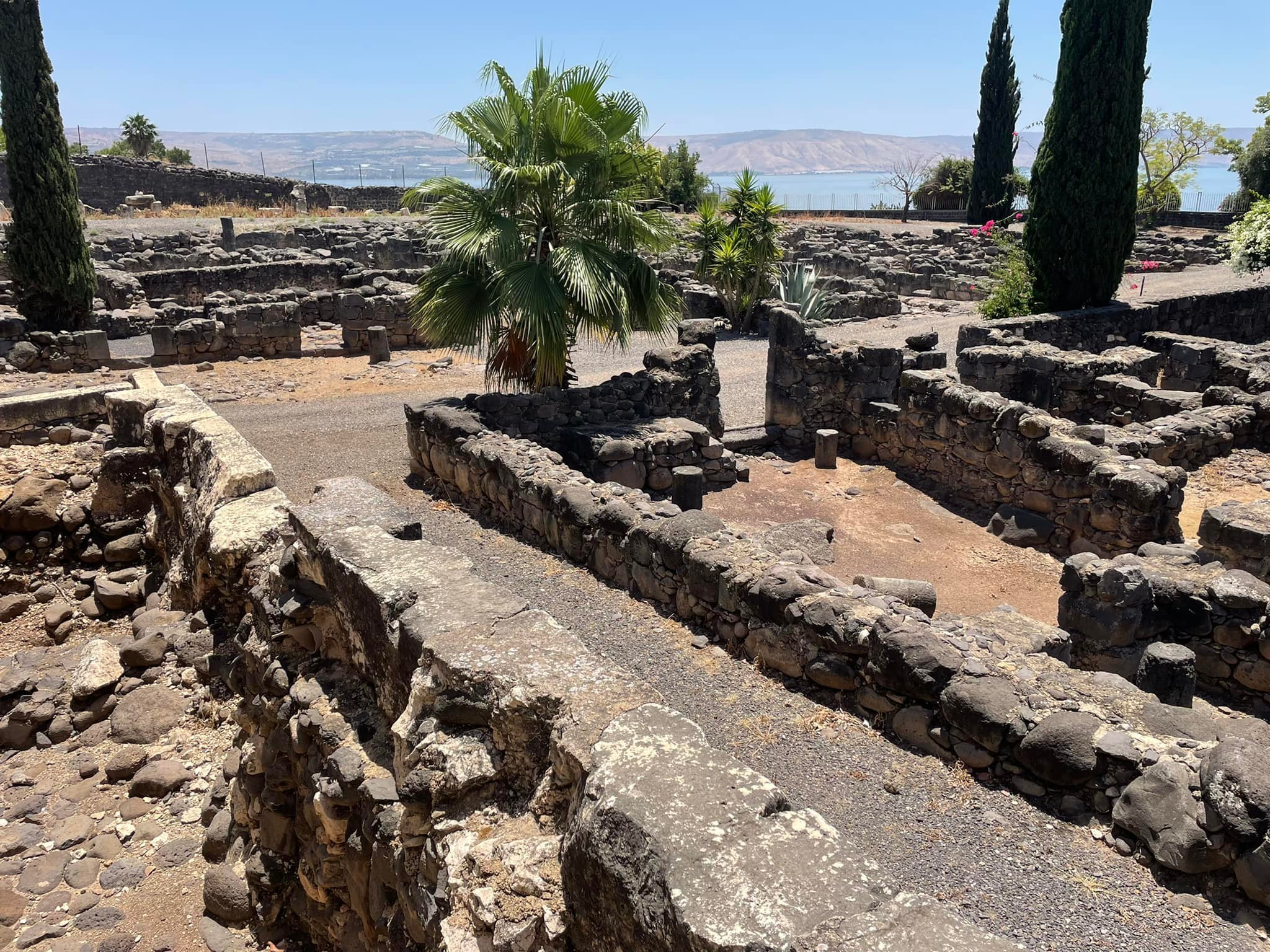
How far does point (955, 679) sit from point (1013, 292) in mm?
19521

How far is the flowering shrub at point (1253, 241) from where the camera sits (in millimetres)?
20625

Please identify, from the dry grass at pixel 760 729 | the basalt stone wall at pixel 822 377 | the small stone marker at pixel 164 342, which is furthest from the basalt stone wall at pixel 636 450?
the small stone marker at pixel 164 342

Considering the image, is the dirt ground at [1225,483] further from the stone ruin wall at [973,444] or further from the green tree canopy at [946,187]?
the green tree canopy at [946,187]

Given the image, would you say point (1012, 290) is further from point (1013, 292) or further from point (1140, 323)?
point (1140, 323)

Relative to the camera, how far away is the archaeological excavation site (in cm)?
361

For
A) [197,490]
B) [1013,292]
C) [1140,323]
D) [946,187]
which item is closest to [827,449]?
[197,490]

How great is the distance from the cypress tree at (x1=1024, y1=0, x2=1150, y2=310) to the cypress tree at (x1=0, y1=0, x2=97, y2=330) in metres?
20.5

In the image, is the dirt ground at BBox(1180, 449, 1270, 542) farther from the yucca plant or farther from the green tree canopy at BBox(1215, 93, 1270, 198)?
the green tree canopy at BBox(1215, 93, 1270, 198)

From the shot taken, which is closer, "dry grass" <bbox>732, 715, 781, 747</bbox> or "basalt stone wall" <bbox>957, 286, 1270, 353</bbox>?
"dry grass" <bbox>732, 715, 781, 747</bbox>

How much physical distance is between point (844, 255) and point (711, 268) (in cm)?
1161

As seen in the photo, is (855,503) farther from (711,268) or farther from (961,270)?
(961,270)

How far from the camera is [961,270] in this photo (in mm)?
29625

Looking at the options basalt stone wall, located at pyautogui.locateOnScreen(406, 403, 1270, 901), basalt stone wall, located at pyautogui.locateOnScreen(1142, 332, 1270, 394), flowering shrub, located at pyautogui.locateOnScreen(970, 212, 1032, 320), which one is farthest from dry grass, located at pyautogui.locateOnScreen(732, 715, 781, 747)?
flowering shrub, located at pyautogui.locateOnScreen(970, 212, 1032, 320)

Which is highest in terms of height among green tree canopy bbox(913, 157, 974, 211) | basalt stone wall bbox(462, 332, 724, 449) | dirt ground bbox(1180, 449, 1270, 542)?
green tree canopy bbox(913, 157, 974, 211)
